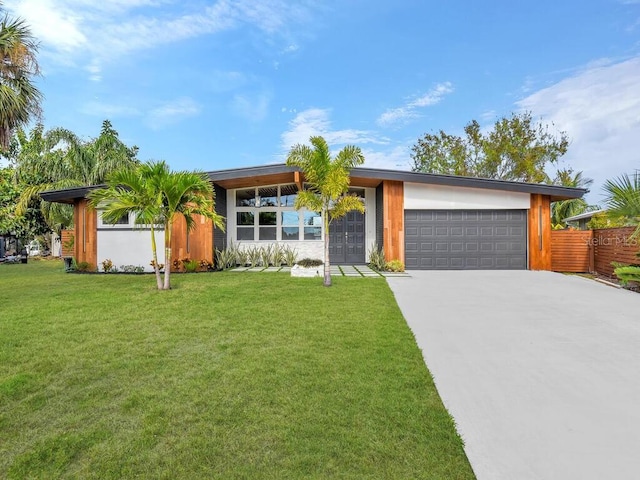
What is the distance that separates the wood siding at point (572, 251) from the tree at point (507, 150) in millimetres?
12407

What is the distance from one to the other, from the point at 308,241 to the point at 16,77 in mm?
9737

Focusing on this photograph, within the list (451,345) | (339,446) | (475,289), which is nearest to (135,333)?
(339,446)

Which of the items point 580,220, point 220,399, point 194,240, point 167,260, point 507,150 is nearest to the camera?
point 220,399

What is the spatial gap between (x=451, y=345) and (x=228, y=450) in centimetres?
281

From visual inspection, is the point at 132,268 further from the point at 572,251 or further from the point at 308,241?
the point at 572,251

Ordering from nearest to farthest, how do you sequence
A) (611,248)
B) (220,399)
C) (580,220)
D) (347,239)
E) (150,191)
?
(220,399)
(150,191)
(611,248)
(347,239)
(580,220)

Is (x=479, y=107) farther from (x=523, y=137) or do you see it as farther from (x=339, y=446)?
(x=339, y=446)

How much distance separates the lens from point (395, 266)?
10.6 meters

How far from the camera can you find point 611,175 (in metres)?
7.36

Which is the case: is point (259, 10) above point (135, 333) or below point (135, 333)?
above

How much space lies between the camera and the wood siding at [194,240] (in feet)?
36.6

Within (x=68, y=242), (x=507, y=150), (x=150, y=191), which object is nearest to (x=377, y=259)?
(x=150, y=191)

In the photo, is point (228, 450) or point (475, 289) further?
point (475, 289)

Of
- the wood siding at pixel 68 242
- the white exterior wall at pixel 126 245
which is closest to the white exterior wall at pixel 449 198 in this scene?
the white exterior wall at pixel 126 245
